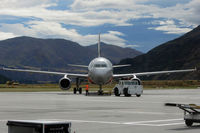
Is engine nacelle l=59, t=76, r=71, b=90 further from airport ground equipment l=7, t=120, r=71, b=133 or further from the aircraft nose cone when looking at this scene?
airport ground equipment l=7, t=120, r=71, b=133

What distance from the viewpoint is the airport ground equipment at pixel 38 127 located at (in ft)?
21.3

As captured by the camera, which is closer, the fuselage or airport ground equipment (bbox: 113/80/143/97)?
airport ground equipment (bbox: 113/80/143/97)

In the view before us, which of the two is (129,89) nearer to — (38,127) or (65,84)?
(65,84)

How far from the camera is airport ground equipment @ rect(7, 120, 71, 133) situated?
21.3ft

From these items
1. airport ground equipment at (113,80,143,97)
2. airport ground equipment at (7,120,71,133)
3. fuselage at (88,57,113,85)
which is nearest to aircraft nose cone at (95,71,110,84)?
fuselage at (88,57,113,85)

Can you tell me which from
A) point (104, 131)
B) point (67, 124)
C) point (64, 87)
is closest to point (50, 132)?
point (67, 124)

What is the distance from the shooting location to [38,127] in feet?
21.3

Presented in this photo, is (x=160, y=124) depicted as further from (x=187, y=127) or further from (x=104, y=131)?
(x=104, y=131)

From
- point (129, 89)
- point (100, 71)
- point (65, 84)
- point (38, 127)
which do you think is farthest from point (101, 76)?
point (38, 127)

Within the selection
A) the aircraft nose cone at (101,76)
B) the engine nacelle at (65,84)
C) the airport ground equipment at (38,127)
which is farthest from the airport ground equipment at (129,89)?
the airport ground equipment at (38,127)

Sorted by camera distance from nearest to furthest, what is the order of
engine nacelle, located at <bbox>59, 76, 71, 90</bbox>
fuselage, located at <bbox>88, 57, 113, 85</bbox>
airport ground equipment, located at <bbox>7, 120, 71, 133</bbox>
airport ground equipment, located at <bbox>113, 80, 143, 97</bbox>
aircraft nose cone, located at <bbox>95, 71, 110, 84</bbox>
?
airport ground equipment, located at <bbox>7, 120, 71, 133</bbox>, airport ground equipment, located at <bbox>113, 80, 143, 97</bbox>, aircraft nose cone, located at <bbox>95, 71, 110, 84</bbox>, fuselage, located at <bbox>88, 57, 113, 85</bbox>, engine nacelle, located at <bbox>59, 76, 71, 90</bbox>

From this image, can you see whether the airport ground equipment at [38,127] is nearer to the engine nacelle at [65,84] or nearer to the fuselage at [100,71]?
the fuselage at [100,71]

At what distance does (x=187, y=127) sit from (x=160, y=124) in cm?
121

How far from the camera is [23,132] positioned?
22.3 feet
